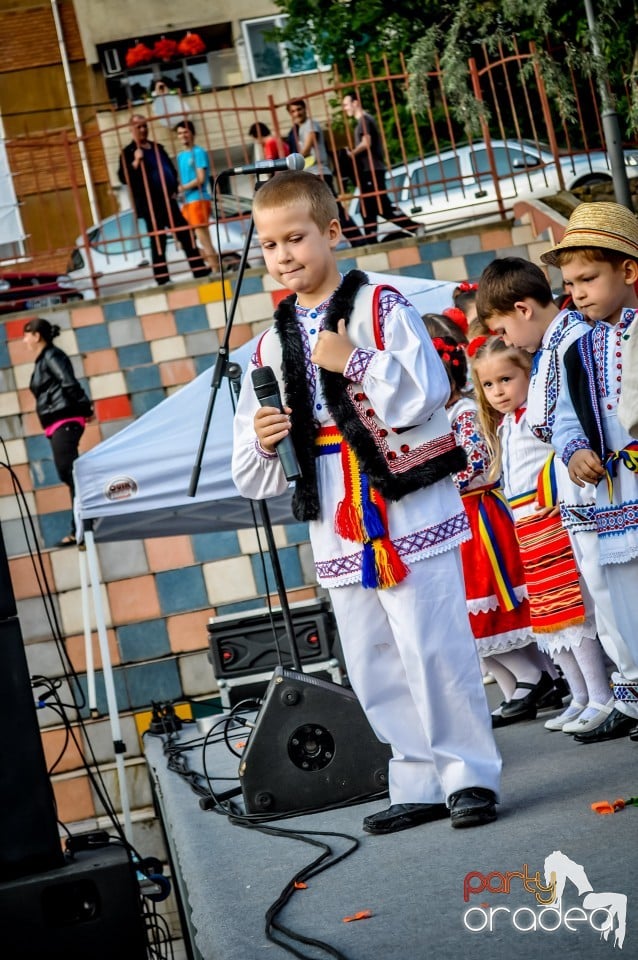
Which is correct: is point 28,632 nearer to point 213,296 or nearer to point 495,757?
point 213,296

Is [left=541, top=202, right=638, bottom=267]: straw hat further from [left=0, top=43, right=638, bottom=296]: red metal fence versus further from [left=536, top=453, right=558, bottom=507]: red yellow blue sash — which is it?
[left=0, top=43, right=638, bottom=296]: red metal fence

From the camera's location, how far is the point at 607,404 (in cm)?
320

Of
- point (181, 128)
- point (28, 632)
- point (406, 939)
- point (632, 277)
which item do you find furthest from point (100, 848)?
point (181, 128)

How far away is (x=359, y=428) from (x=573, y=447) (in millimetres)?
633

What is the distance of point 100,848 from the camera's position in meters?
3.12

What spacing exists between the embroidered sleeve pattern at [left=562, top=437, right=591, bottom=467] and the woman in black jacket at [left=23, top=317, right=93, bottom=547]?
19.3 ft

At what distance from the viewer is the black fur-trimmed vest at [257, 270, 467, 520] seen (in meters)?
2.88

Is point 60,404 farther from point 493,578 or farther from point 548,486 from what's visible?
point 548,486

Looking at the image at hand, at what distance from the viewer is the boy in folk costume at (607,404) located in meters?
3.17

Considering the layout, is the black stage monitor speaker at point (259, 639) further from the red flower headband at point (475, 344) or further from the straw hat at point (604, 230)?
A: the straw hat at point (604, 230)

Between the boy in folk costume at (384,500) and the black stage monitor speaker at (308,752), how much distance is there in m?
0.51

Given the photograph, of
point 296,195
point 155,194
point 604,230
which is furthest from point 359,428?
point 155,194

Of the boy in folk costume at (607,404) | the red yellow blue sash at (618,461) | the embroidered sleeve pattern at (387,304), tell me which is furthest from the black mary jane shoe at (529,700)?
the embroidered sleeve pattern at (387,304)

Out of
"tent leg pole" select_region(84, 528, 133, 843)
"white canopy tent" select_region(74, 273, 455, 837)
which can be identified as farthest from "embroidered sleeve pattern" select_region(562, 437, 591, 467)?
"tent leg pole" select_region(84, 528, 133, 843)
